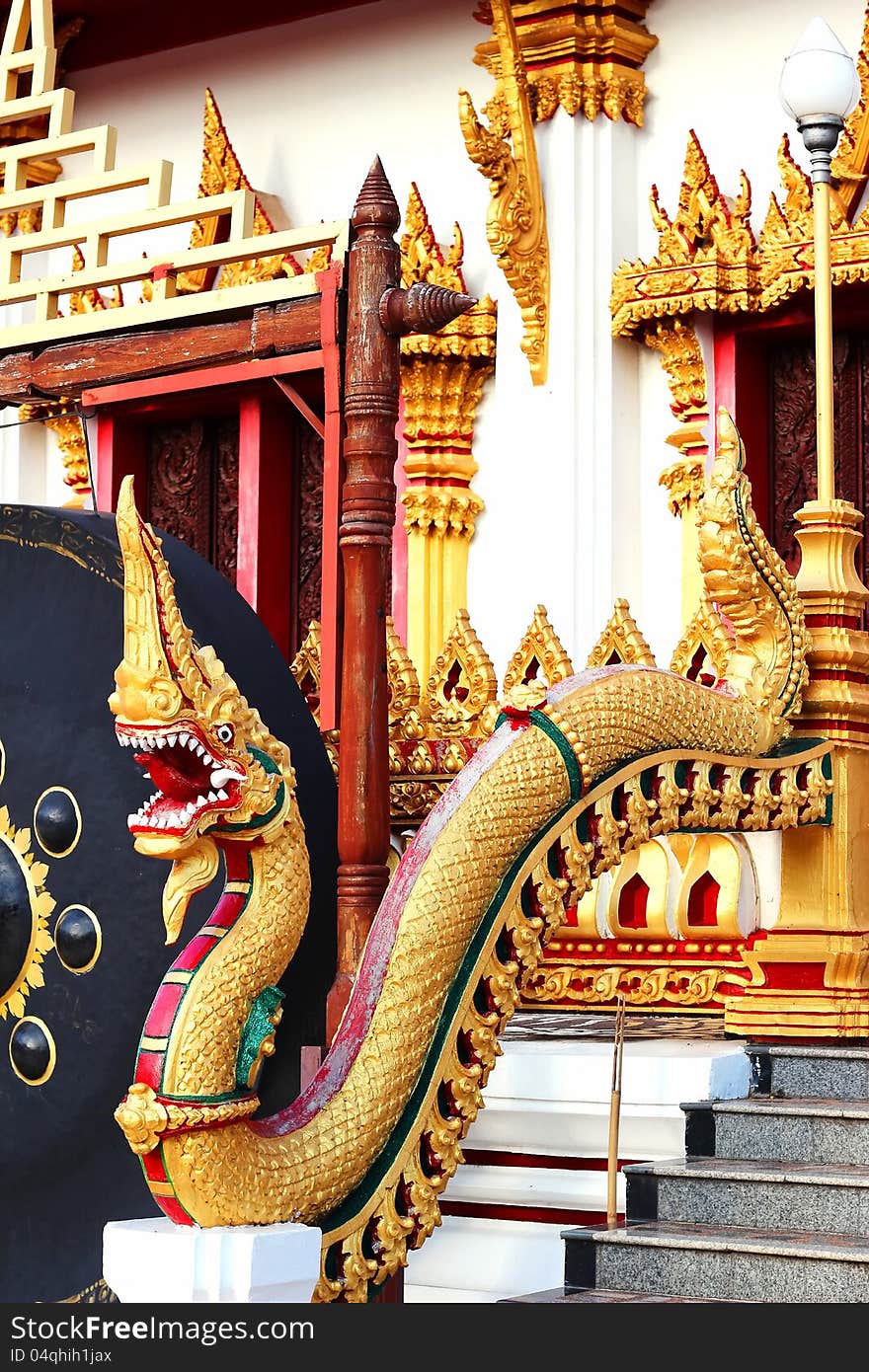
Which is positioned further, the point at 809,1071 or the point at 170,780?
the point at 809,1071

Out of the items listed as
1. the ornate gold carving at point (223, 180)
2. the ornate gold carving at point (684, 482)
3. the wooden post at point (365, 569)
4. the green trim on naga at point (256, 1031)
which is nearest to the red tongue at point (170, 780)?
the green trim on naga at point (256, 1031)

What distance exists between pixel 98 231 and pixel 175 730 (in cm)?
248

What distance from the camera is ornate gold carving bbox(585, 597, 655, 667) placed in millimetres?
5727

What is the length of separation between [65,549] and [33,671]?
361 millimetres

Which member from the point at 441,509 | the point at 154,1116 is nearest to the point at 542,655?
the point at 441,509

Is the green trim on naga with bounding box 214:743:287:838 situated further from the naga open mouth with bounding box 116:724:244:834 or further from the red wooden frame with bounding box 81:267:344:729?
the red wooden frame with bounding box 81:267:344:729

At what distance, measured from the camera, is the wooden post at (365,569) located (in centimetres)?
457

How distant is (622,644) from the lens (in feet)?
19.0

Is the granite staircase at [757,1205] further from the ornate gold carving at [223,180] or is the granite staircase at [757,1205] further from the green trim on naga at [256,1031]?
the ornate gold carving at [223,180]

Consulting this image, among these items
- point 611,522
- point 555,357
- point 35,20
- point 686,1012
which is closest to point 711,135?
point 555,357

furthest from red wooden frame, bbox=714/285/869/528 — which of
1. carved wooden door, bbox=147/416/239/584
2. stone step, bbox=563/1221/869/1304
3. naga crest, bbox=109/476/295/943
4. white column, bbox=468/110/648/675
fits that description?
naga crest, bbox=109/476/295/943

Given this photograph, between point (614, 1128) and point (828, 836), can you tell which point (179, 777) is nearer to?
point (614, 1128)

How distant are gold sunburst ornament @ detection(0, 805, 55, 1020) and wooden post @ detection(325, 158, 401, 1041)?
0.87 meters

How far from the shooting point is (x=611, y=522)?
6996 mm
